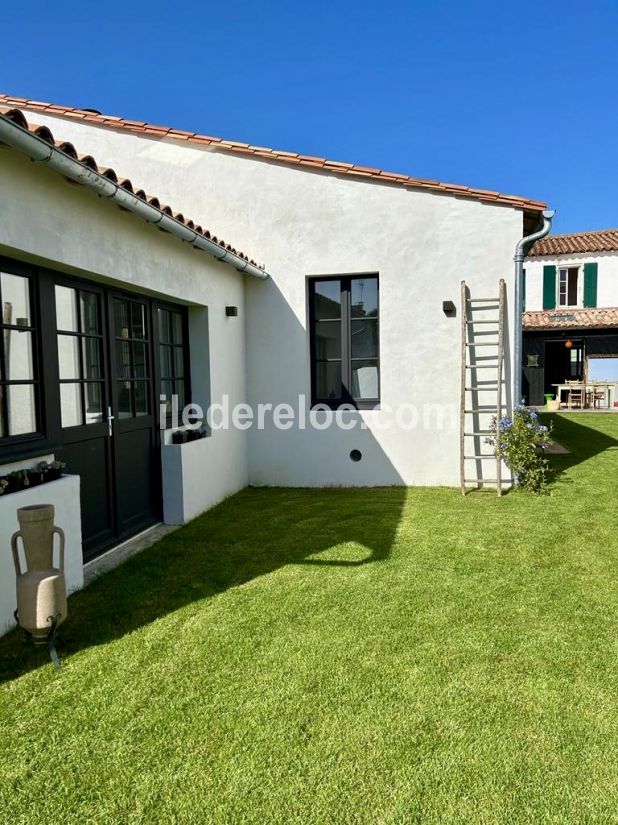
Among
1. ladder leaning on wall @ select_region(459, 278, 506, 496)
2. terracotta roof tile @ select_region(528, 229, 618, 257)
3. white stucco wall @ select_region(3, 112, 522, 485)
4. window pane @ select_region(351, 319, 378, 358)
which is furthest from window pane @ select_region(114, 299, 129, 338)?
terracotta roof tile @ select_region(528, 229, 618, 257)

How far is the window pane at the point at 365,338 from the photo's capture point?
25.1ft

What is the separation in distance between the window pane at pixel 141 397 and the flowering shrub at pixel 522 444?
4.37 metres

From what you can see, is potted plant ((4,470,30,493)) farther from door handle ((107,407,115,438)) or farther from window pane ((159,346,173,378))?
window pane ((159,346,173,378))

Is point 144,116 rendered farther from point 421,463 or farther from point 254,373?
point 421,463

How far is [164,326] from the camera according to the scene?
20.3 feet

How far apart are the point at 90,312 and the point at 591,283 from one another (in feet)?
72.2

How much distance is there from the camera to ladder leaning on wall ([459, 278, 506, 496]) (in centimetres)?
705

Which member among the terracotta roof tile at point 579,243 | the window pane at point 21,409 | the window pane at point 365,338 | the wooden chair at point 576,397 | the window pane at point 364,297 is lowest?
the wooden chair at point 576,397

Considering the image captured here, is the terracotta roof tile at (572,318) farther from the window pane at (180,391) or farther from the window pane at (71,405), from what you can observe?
the window pane at (71,405)

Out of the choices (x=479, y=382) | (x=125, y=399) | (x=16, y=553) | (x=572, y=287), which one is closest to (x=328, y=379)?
(x=479, y=382)

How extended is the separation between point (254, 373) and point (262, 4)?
16.8ft

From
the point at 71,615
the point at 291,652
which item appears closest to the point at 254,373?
the point at 71,615

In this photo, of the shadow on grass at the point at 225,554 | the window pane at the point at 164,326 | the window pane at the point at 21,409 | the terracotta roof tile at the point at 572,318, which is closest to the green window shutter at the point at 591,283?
the terracotta roof tile at the point at 572,318

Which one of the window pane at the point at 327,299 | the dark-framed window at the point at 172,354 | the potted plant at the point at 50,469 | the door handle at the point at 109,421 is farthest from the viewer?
the window pane at the point at 327,299
